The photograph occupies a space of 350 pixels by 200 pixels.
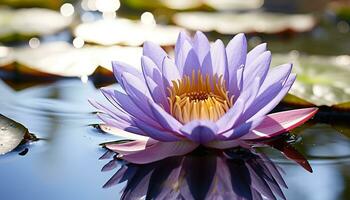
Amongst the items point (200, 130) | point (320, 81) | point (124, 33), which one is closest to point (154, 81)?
point (200, 130)

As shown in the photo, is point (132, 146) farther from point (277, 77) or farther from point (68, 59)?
point (68, 59)

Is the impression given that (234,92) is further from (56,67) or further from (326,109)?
(56,67)

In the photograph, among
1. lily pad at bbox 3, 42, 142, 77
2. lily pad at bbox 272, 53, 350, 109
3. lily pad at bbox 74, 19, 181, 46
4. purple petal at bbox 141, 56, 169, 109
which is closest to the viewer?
purple petal at bbox 141, 56, 169, 109

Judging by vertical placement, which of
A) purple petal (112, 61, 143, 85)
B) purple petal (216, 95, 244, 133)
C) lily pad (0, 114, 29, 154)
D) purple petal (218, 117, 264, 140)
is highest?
purple petal (112, 61, 143, 85)

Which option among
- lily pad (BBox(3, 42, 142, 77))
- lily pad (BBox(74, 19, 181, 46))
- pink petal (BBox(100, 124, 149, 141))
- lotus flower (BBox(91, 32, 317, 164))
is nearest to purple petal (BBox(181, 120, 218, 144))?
lotus flower (BBox(91, 32, 317, 164))

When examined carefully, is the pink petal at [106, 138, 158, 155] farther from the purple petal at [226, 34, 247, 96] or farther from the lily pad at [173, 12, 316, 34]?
the lily pad at [173, 12, 316, 34]

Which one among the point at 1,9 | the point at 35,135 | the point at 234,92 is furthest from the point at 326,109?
the point at 1,9
